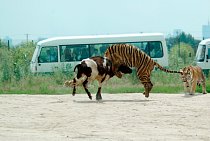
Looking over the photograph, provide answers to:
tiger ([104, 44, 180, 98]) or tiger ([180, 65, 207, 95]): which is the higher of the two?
tiger ([104, 44, 180, 98])

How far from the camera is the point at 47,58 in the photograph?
33.8 m

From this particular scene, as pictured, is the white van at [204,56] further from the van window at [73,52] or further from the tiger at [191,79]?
the tiger at [191,79]

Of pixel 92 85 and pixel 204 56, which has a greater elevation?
pixel 204 56

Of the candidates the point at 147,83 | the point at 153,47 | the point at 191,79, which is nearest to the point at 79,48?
the point at 153,47

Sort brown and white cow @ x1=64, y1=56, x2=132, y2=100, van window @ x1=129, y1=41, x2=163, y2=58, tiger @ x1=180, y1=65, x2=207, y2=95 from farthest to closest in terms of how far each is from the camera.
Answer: van window @ x1=129, y1=41, x2=163, y2=58, tiger @ x1=180, y1=65, x2=207, y2=95, brown and white cow @ x1=64, y1=56, x2=132, y2=100

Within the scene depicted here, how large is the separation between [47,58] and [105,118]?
19835 millimetres

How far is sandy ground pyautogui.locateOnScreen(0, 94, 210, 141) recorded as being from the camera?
11508mm

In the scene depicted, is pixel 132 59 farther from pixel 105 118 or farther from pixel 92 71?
pixel 105 118

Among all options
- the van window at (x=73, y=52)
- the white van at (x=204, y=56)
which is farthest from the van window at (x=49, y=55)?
the white van at (x=204, y=56)

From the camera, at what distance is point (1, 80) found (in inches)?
1111

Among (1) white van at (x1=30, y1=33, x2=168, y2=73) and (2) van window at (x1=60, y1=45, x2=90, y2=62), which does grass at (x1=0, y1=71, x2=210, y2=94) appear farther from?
(2) van window at (x1=60, y1=45, x2=90, y2=62)

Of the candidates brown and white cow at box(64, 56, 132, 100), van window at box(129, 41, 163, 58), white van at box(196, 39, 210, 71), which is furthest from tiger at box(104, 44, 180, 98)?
white van at box(196, 39, 210, 71)

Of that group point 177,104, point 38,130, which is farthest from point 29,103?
point 38,130

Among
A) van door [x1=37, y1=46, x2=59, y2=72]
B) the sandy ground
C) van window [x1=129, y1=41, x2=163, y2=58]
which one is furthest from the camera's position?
van window [x1=129, y1=41, x2=163, y2=58]
